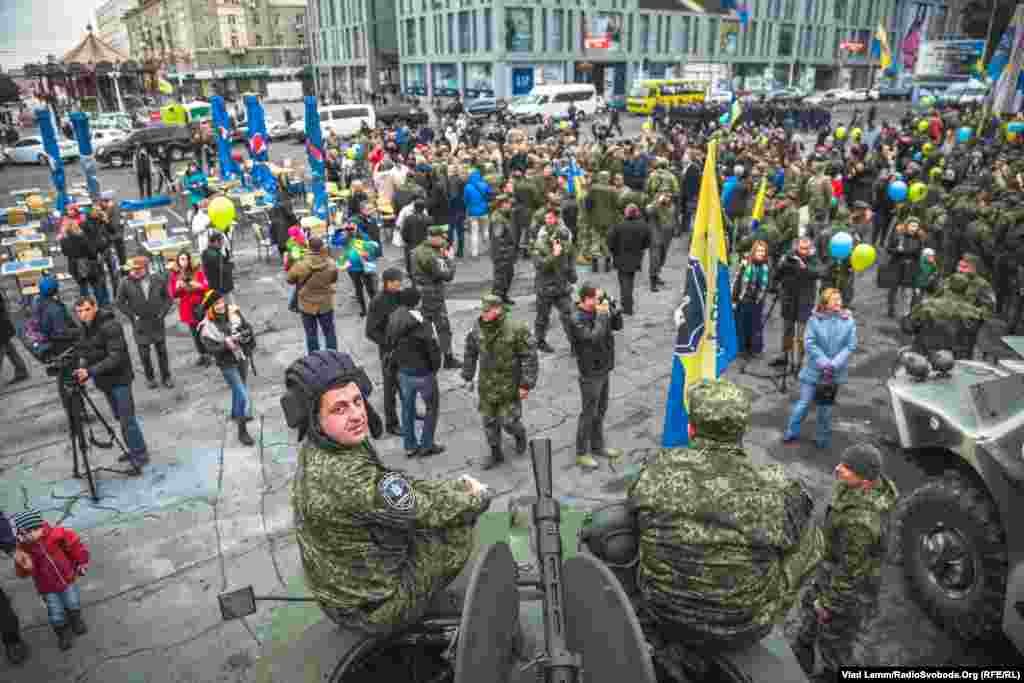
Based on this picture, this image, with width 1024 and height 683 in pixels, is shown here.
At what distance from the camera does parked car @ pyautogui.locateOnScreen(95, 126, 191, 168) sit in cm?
2883

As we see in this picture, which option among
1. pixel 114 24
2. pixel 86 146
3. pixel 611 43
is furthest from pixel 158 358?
pixel 114 24

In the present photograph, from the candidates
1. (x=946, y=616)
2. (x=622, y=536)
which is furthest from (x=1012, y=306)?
(x=622, y=536)

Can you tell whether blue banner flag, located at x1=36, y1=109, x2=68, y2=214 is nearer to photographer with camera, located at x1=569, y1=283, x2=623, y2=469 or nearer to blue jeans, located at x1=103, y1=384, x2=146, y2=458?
blue jeans, located at x1=103, y1=384, x2=146, y2=458

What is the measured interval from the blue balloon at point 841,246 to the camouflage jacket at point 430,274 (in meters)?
4.86

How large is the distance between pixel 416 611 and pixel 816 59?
87.3 m

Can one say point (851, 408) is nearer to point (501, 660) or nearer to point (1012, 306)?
point (1012, 306)

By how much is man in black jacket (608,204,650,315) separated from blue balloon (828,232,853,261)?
2.62 meters

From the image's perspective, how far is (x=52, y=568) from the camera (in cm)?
444

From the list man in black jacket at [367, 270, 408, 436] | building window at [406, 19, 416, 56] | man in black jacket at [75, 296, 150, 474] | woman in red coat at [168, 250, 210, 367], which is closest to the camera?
man in black jacket at [75, 296, 150, 474]

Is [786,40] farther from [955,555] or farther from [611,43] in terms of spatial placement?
[955,555]

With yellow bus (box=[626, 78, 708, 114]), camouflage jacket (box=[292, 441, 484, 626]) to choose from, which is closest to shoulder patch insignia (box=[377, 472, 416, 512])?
camouflage jacket (box=[292, 441, 484, 626])

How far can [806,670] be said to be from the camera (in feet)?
13.3

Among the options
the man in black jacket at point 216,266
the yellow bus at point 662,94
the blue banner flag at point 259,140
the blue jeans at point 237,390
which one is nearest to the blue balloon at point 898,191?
the man in black jacket at point 216,266

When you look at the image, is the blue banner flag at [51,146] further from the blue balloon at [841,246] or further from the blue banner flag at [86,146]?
the blue balloon at [841,246]
